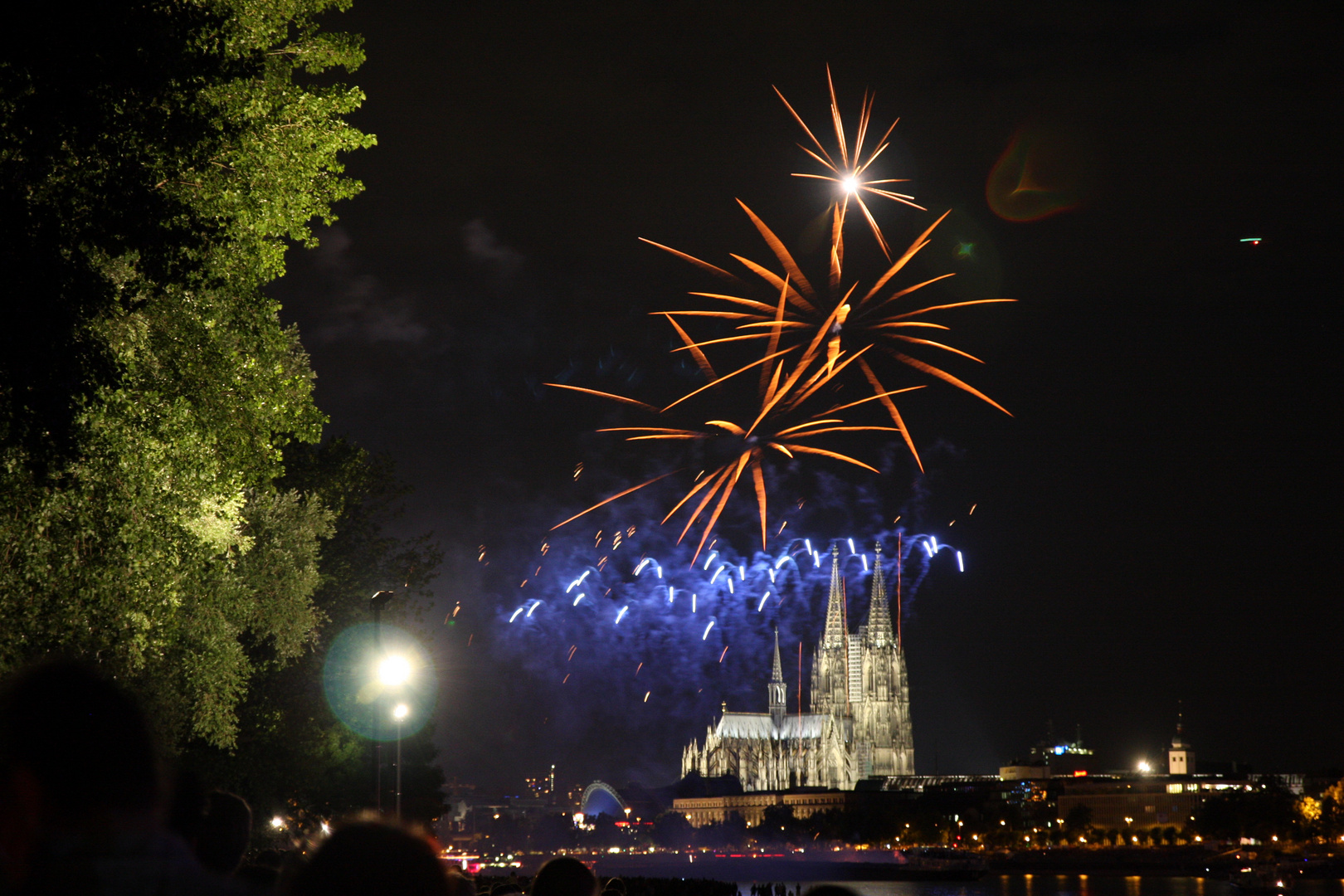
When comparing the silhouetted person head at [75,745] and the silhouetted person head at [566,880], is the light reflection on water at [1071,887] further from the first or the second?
the silhouetted person head at [75,745]

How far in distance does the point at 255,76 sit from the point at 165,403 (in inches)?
163

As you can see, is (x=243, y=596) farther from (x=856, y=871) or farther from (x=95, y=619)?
(x=856, y=871)

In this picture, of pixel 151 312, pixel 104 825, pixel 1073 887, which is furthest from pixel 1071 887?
pixel 104 825

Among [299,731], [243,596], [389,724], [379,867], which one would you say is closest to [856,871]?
[389,724]

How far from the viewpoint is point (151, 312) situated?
1547 centimetres

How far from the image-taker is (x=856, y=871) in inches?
7082

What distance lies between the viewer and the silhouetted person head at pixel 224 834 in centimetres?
619

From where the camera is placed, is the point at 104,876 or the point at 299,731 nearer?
the point at 104,876

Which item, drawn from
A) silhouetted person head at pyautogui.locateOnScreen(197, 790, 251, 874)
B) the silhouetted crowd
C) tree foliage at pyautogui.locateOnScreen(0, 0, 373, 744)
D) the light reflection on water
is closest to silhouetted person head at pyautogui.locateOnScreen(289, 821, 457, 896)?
the silhouetted crowd

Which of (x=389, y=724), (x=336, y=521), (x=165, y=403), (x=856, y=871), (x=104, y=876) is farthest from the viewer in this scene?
(x=856, y=871)

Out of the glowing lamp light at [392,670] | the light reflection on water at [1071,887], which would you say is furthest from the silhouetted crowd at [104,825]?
the light reflection on water at [1071,887]

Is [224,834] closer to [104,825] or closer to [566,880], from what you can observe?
[566,880]

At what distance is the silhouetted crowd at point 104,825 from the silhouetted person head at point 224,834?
360 centimetres

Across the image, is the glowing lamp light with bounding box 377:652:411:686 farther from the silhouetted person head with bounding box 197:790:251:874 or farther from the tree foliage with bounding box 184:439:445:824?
the silhouetted person head with bounding box 197:790:251:874
